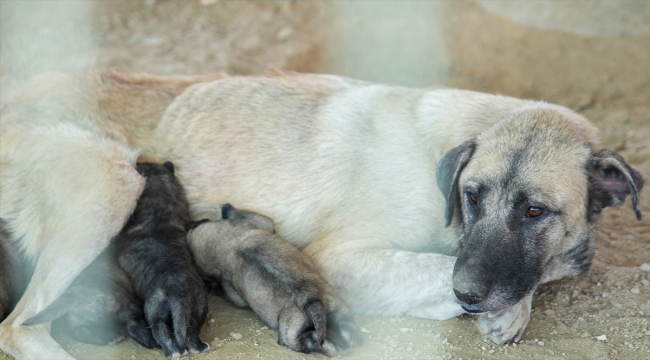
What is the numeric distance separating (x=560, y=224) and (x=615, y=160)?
0.43m

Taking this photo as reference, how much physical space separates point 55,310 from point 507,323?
90.2 inches

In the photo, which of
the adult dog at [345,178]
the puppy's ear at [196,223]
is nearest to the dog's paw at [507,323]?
the adult dog at [345,178]

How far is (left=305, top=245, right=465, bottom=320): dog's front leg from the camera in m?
3.97

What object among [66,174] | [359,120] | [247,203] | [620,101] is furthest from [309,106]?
[620,101]

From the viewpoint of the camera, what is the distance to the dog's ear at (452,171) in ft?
13.1

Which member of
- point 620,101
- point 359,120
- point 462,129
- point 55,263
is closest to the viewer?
point 55,263

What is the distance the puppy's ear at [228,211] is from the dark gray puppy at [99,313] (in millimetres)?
828

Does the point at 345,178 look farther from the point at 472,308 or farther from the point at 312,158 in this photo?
the point at 472,308

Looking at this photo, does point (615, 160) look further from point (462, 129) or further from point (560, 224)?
point (462, 129)

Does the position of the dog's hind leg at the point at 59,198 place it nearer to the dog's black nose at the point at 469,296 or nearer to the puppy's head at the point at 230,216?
the puppy's head at the point at 230,216

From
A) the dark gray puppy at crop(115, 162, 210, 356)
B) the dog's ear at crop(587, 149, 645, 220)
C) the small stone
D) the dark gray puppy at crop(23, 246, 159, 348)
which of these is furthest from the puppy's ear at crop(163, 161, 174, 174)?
the small stone

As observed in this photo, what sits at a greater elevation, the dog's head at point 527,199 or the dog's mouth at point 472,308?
the dog's head at point 527,199

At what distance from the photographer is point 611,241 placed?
486cm

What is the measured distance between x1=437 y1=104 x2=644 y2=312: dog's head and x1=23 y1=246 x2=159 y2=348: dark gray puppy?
1.66 meters
